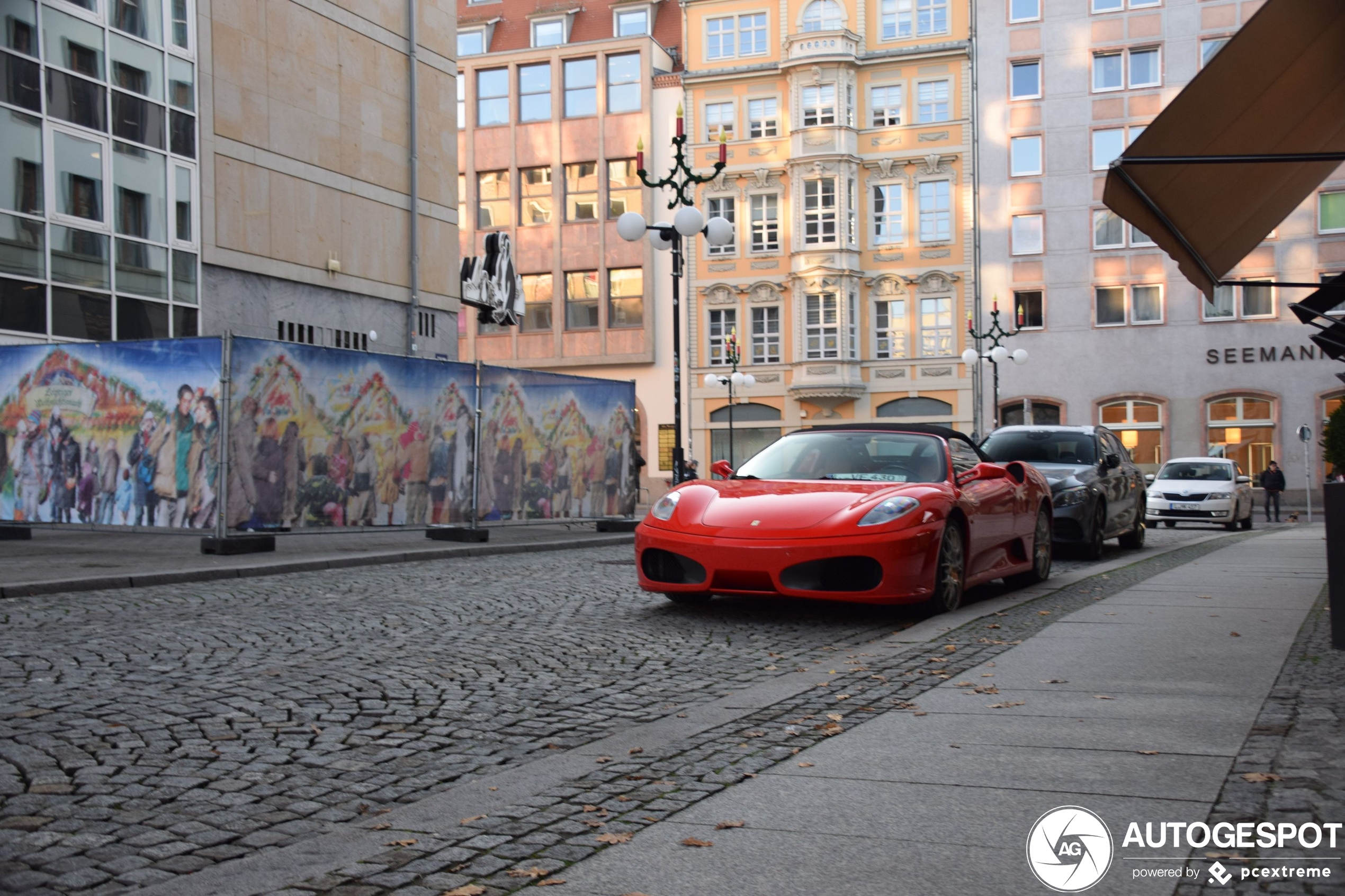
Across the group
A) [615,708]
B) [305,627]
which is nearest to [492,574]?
[305,627]

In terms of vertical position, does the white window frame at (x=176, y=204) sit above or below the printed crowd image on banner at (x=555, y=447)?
above

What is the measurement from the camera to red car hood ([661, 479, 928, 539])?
932cm

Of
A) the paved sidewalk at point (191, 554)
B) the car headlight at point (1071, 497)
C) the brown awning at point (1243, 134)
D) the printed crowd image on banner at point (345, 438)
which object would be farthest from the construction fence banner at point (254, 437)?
the brown awning at point (1243, 134)

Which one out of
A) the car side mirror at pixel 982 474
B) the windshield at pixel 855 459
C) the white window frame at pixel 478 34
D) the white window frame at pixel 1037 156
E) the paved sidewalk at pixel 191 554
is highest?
the white window frame at pixel 478 34

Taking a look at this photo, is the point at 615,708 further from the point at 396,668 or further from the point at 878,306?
the point at 878,306

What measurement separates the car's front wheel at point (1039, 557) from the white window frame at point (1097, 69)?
42.0 meters

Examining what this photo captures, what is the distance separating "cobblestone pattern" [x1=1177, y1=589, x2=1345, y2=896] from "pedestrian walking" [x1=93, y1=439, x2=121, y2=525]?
42.0 feet

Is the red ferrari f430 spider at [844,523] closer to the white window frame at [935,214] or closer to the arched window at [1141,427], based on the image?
the arched window at [1141,427]

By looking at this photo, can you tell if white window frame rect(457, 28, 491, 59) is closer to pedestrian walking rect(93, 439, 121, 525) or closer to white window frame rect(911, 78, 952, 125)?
white window frame rect(911, 78, 952, 125)

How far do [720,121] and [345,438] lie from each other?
136ft

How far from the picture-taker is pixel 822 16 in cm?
5388

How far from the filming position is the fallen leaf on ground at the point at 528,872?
11.6 feet

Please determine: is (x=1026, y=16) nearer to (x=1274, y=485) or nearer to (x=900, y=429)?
(x=1274, y=485)

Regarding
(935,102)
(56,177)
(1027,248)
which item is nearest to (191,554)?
(56,177)
